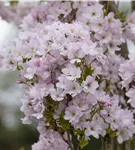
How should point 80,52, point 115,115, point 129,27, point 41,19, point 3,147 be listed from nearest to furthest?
point 80,52
point 115,115
point 129,27
point 41,19
point 3,147

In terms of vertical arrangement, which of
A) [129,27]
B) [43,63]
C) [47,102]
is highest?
[129,27]

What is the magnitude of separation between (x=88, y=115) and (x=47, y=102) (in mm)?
149

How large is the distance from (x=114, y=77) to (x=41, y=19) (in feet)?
1.55

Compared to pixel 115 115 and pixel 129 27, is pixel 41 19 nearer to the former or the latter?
pixel 129 27

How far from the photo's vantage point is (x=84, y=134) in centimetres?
172

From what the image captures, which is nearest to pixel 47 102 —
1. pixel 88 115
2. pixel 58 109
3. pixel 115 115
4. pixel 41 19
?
pixel 58 109

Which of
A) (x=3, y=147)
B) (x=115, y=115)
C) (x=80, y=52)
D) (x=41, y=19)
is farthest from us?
(x=3, y=147)

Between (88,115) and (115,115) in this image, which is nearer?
(88,115)

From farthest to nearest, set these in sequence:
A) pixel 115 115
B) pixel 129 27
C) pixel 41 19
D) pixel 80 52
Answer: pixel 41 19 → pixel 129 27 → pixel 115 115 → pixel 80 52

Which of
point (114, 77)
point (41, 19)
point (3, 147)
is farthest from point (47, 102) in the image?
point (3, 147)

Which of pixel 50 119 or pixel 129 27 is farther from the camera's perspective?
pixel 129 27

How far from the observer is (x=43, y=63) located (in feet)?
5.57

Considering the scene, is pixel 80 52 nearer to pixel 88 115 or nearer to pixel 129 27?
pixel 88 115

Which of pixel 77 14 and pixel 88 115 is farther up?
pixel 77 14
